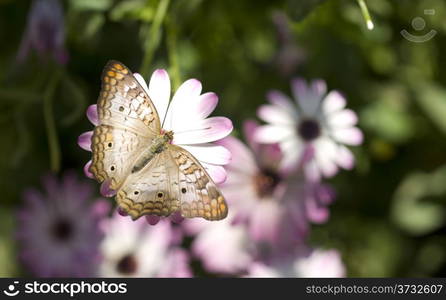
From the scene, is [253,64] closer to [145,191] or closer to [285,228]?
[285,228]

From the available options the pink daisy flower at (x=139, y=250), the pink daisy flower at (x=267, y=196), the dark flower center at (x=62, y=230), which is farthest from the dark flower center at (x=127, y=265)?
the pink daisy flower at (x=267, y=196)

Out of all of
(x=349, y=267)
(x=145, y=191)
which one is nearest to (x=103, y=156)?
(x=145, y=191)

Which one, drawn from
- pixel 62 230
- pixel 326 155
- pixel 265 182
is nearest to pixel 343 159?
pixel 326 155

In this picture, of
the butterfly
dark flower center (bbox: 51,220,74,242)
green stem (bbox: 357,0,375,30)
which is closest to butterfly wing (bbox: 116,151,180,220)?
the butterfly

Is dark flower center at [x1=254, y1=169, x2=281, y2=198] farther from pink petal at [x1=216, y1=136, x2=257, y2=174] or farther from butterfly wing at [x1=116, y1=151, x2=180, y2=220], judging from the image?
butterfly wing at [x1=116, y1=151, x2=180, y2=220]

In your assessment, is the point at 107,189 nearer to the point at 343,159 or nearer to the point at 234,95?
the point at 343,159

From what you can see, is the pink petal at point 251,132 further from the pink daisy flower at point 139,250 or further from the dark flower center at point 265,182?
the pink daisy flower at point 139,250
